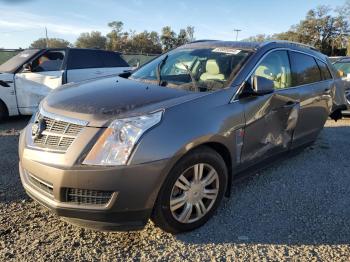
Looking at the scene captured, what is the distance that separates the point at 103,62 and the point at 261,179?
5.61 m

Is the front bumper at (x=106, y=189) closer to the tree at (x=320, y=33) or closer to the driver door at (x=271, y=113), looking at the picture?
the driver door at (x=271, y=113)

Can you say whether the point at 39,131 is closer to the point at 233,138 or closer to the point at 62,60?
the point at 233,138

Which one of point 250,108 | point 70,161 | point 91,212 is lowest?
point 91,212

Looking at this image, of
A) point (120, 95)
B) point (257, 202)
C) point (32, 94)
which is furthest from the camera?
point (32, 94)

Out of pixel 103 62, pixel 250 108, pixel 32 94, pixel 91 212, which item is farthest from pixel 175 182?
pixel 103 62

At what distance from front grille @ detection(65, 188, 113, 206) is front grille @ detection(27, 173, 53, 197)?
0.18 m

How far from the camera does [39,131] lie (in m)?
3.21

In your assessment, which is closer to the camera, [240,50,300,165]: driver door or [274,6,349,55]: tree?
[240,50,300,165]: driver door

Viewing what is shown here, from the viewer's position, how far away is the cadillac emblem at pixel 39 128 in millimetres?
3201

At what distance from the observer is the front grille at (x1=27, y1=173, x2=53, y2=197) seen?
298 centimetres

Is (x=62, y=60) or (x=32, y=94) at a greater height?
(x=62, y=60)

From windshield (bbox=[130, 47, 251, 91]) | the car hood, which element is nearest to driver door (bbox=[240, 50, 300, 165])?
windshield (bbox=[130, 47, 251, 91])

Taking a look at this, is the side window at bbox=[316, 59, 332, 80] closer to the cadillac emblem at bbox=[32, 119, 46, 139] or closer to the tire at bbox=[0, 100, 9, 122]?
the cadillac emblem at bbox=[32, 119, 46, 139]

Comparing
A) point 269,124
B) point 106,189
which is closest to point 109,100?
point 106,189
